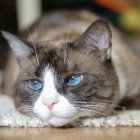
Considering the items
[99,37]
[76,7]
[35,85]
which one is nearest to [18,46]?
[35,85]

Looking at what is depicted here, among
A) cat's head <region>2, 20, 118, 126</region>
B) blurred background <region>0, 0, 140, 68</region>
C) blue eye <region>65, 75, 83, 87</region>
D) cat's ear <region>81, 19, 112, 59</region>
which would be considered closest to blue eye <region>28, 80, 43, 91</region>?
cat's head <region>2, 20, 118, 126</region>

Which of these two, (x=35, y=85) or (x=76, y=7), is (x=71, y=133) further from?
(x=76, y=7)

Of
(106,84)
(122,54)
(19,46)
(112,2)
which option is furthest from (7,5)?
(106,84)

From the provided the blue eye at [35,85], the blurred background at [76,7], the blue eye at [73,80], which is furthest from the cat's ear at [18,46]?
the blurred background at [76,7]

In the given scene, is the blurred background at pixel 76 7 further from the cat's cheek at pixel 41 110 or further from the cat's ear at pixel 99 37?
the cat's cheek at pixel 41 110

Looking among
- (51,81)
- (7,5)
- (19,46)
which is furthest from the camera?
(7,5)

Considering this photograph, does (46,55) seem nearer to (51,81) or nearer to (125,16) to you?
(51,81)
